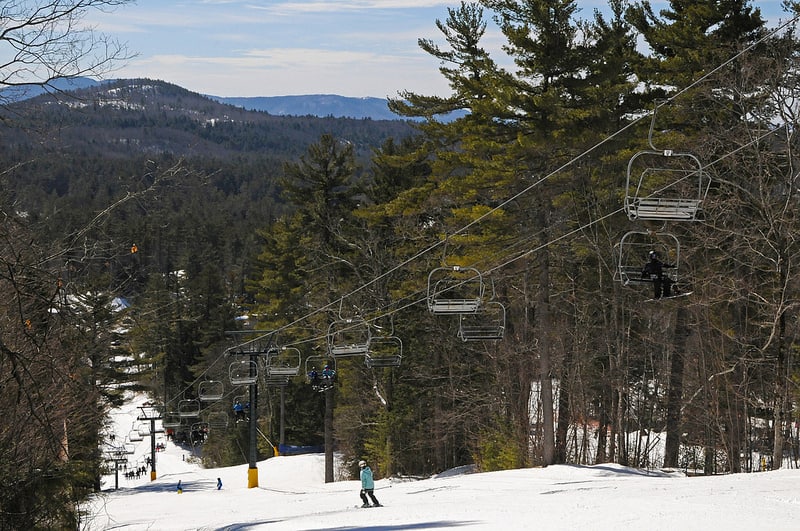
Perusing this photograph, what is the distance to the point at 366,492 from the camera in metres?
25.0

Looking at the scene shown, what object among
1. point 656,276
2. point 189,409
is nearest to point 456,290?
point 656,276

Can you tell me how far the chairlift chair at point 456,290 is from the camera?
17594mm

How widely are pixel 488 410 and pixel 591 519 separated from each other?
23.0 meters

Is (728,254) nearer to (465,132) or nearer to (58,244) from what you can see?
(465,132)

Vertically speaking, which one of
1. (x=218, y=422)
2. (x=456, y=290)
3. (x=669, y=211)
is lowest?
(x=218, y=422)

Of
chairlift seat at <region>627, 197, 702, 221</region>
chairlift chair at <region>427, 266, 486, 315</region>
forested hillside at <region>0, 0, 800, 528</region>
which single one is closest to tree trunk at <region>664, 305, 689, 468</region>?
forested hillside at <region>0, 0, 800, 528</region>

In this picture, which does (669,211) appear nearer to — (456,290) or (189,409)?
(456,290)

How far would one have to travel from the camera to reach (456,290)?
123 ft

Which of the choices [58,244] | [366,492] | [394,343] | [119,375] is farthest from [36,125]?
[119,375]

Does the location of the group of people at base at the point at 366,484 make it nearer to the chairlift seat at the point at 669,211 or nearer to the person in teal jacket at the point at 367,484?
the person in teal jacket at the point at 367,484

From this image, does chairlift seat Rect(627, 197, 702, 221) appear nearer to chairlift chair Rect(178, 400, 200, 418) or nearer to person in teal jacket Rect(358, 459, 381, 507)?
person in teal jacket Rect(358, 459, 381, 507)

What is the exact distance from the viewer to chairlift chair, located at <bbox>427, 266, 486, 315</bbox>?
17.6 metres

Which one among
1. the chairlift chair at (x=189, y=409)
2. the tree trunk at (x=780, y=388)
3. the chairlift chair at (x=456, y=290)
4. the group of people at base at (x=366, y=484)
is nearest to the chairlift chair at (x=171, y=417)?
the chairlift chair at (x=189, y=409)

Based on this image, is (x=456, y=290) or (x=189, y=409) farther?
(x=189, y=409)
